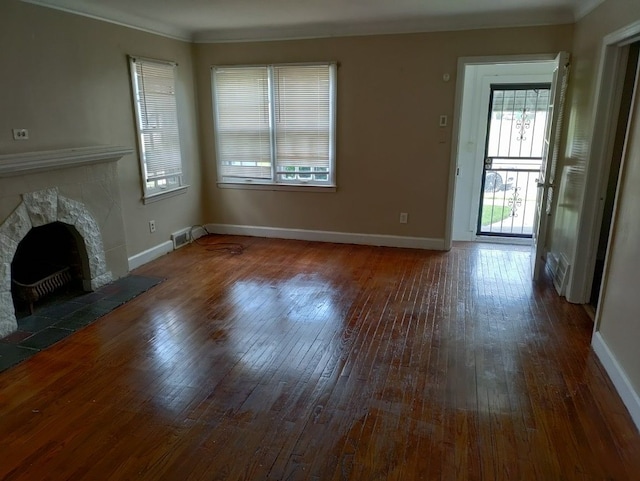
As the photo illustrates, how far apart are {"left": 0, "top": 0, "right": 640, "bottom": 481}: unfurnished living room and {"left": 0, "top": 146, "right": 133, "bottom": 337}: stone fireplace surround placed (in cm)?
2

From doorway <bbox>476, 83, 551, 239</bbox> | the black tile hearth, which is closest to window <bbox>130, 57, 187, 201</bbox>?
the black tile hearth

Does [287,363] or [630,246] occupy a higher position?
[630,246]

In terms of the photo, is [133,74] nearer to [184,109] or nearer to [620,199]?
[184,109]

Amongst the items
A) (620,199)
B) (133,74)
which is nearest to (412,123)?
(620,199)

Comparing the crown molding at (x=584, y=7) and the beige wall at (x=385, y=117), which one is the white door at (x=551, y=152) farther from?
the beige wall at (x=385, y=117)

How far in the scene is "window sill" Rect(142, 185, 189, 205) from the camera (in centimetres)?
473

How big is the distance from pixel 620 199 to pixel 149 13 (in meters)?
4.14

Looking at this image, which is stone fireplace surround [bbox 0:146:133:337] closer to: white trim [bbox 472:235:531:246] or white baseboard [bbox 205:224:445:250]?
white baseboard [bbox 205:224:445:250]

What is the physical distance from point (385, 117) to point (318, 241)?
65.7 inches

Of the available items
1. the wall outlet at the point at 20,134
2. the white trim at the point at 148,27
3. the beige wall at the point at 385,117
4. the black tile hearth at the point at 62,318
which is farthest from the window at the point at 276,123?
the wall outlet at the point at 20,134

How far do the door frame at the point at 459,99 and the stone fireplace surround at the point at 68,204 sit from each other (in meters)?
3.27

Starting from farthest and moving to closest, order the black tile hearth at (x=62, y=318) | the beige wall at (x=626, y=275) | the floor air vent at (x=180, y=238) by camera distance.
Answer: the floor air vent at (x=180, y=238)
the black tile hearth at (x=62, y=318)
the beige wall at (x=626, y=275)

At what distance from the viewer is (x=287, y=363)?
282 centimetres

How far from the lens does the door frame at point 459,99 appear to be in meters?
4.43
